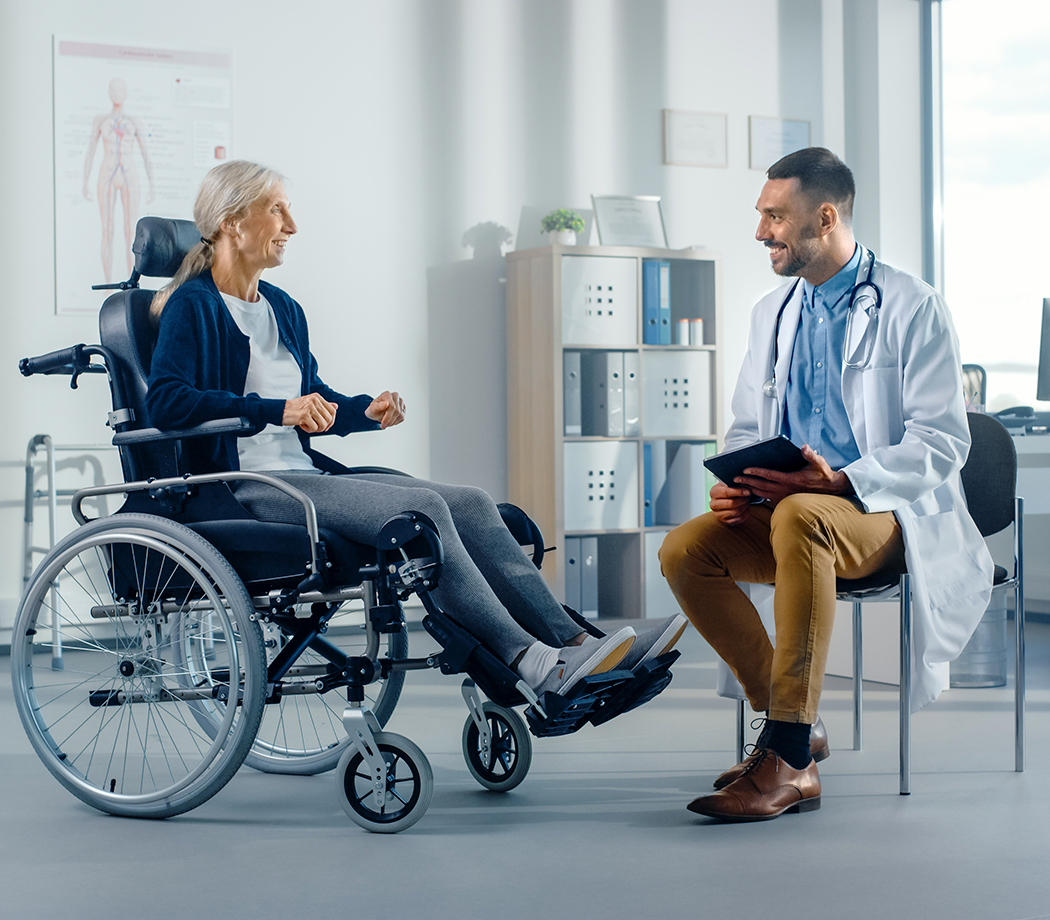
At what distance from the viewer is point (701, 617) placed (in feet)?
6.88

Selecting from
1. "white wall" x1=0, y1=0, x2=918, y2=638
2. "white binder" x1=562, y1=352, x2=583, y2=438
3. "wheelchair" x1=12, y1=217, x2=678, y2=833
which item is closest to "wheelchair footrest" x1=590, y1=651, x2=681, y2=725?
"wheelchair" x1=12, y1=217, x2=678, y2=833

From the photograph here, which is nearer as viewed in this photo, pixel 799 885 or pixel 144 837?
pixel 799 885

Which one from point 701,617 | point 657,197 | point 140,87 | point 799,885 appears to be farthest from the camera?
point 657,197

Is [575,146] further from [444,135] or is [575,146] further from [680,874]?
[680,874]

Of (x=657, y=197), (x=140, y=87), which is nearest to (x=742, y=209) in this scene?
(x=657, y=197)

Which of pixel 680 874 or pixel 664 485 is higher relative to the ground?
pixel 664 485

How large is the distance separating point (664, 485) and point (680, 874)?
9.70ft

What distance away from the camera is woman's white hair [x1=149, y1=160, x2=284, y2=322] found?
7.11ft

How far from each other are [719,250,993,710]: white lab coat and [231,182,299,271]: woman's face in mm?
1009

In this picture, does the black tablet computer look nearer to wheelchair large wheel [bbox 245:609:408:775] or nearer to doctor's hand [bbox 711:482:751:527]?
doctor's hand [bbox 711:482:751:527]

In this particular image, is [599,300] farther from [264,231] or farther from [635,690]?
[635,690]

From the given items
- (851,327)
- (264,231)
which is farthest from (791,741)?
(264,231)

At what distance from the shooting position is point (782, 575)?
192 cm

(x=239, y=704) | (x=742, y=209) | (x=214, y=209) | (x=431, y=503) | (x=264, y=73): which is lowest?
(x=239, y=704)
